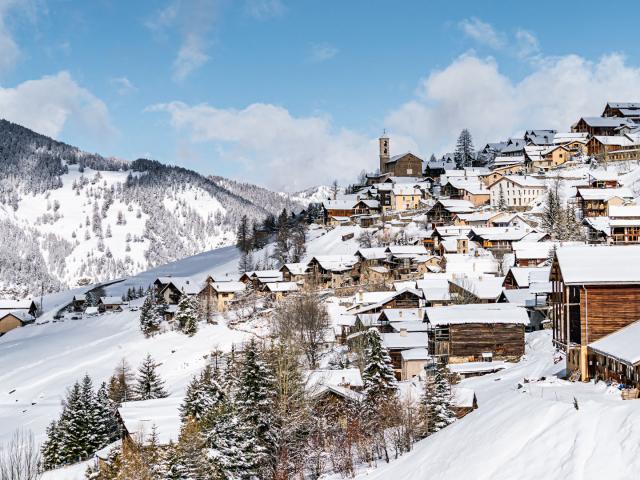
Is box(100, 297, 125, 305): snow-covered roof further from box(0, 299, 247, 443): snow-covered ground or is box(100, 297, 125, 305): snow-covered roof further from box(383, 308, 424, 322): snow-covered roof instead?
box(383, 308, 424, 322): snow-covered roof

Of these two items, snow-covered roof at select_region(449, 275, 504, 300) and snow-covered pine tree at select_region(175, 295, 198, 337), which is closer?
snow-covered roof at select_region(449, 275, 504, 300)

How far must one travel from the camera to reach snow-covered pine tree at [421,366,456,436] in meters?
35.2

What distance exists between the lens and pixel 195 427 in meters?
35.5

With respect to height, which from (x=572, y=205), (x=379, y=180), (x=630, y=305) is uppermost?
(x=379, y=180)

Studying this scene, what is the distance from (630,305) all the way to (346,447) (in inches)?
651

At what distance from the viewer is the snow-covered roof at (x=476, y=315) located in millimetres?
56062

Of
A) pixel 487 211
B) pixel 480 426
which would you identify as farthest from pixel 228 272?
pixel 480 426

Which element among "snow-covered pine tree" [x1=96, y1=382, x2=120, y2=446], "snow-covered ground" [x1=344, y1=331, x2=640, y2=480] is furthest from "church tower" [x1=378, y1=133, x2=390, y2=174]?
"snow-covered ground" [x1=344, y1=331, x2=640, y2=480]

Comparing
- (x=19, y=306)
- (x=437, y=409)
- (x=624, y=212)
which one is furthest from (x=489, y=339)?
(x=19, y=306)

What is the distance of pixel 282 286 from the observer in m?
98.7

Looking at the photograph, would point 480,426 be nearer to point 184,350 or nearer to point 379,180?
point 184,350

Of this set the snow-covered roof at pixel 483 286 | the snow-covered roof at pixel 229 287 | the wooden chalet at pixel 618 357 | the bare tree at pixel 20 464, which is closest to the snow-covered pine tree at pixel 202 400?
the bare tree at pixel 20 464

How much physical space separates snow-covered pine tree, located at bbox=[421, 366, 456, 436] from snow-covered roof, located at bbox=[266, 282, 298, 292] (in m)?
60.9

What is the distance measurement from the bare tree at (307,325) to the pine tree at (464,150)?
101253mm
